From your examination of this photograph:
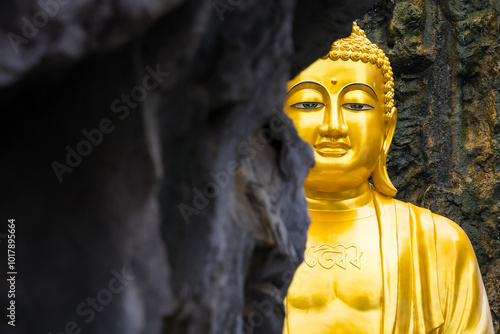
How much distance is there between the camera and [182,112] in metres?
0.69

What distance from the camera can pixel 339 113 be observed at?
260 cm

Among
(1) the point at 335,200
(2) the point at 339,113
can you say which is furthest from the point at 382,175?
(2) the point at 339,113

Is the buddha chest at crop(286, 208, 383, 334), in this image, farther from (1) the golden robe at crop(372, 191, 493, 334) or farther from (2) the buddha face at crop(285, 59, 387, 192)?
(2) the buddha face at crop(285, 59, 387, 192)

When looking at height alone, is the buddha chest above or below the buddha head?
below

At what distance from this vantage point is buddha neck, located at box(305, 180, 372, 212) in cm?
268

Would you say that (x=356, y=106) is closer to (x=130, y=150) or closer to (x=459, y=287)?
(x=459, y=287)

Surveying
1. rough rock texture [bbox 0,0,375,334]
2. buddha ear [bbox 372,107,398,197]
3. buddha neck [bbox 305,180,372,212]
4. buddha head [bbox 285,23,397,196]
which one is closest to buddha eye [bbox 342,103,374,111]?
Result: buddha head [bbox 285,23,397,196]

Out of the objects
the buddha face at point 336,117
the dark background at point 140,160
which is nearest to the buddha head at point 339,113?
the buddha face at point 336,117

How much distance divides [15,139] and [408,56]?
9.86ft

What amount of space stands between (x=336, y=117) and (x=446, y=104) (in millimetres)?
1130

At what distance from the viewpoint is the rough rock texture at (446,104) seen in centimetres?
339

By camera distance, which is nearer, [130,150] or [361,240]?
[130,150]

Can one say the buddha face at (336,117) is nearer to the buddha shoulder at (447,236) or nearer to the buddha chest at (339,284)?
the buddha chest at (339,284)

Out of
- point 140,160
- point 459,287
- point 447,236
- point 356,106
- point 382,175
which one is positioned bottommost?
point 459,287
